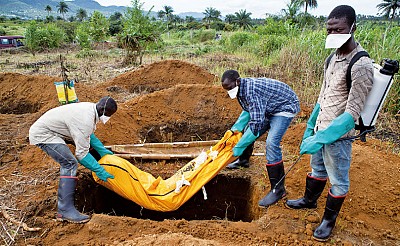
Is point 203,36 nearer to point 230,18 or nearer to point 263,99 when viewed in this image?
point 230,18

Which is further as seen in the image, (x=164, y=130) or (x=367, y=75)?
(x=164, y=130)

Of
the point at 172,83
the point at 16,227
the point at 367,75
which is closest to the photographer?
the point at 367,75

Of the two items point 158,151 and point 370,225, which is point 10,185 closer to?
point 158,151

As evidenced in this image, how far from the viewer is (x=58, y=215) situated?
2.88m

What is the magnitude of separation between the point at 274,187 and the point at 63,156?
2.22 metres

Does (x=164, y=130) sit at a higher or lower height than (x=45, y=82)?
lower

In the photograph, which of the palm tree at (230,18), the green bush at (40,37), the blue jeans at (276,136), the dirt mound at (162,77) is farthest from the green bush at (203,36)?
the blue jeans at (276,136)

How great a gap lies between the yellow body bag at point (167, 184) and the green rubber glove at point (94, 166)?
6.6 inches

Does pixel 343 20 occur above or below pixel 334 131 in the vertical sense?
above

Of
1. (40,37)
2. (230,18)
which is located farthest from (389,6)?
(40,37)

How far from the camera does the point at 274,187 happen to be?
3.12 meters

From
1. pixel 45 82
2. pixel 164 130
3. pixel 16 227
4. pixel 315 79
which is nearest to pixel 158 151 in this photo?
pixel 164 130

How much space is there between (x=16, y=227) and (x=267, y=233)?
2.39m

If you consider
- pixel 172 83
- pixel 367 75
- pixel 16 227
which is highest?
pixel 367 75
